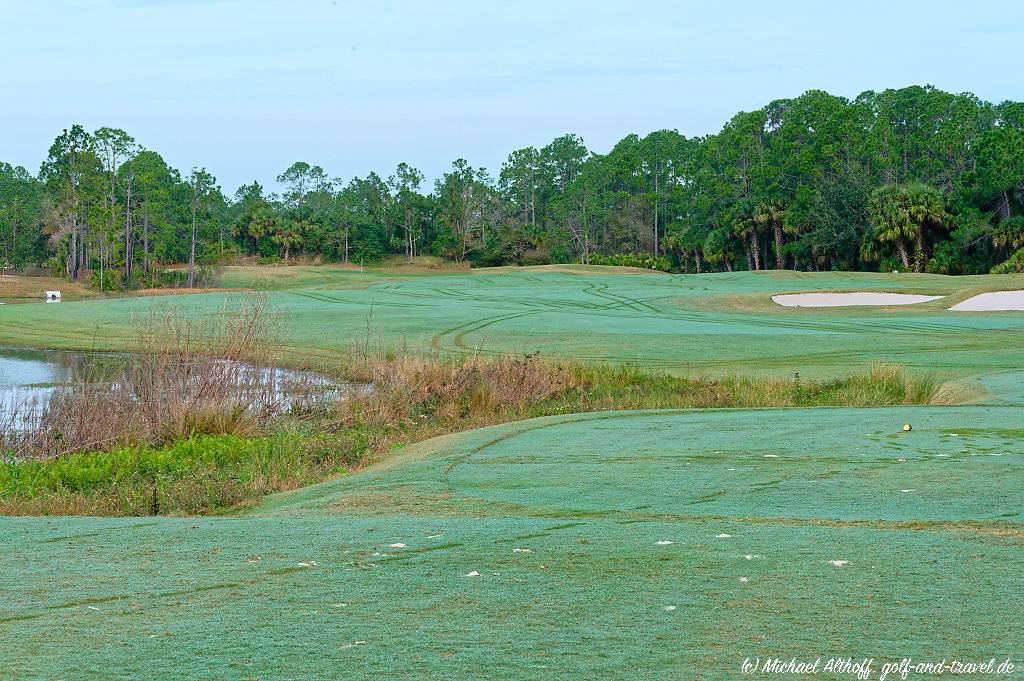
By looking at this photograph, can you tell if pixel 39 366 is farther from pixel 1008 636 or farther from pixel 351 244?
pixel 351 244

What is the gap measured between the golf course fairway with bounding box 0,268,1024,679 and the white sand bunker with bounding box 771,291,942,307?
33.5 meters

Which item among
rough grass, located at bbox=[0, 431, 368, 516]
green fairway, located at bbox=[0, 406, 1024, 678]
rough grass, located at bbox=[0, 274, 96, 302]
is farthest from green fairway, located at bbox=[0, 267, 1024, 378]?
rough grass, located at bbox=[0, 274, 96, 302]

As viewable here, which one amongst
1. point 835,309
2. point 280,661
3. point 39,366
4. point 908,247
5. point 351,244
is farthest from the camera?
point 351,244

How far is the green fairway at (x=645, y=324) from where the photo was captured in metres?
25.7

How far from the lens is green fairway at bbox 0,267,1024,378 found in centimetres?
2572

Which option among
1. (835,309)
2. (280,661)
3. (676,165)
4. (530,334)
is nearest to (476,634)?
(280,661)

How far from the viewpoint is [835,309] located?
4253 centimetres

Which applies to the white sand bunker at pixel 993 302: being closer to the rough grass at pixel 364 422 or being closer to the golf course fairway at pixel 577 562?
the rough grass at pixel 364 422

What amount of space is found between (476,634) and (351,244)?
105m

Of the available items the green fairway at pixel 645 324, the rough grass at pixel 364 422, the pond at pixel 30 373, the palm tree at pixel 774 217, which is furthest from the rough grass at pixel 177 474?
the palm tree at pixel 774 217

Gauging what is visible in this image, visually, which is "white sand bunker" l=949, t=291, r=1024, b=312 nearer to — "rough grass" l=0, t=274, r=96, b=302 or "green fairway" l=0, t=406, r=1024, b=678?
"green fairway" l=0, t=406, r=1024, b=678

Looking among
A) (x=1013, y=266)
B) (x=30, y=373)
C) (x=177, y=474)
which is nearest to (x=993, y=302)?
(x=1013, y=266)

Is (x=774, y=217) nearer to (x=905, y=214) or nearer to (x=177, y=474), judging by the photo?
(x=905, y=214)

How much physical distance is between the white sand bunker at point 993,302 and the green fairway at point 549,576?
32.9m
